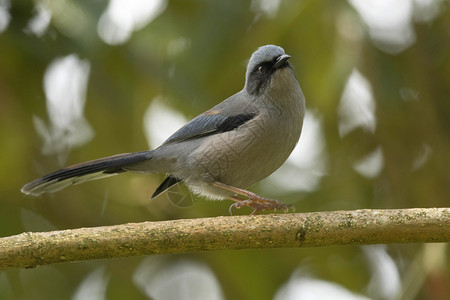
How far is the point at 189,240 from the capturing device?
9.69ft

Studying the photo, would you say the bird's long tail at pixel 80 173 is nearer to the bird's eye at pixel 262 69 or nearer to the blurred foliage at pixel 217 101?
the blurred foliage at pixel 217 101

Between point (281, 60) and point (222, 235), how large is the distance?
123cm

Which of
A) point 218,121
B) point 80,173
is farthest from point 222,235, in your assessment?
point 80,173

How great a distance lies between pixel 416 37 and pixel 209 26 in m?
1.93

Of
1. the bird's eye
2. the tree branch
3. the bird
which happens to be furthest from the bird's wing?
the tree branch

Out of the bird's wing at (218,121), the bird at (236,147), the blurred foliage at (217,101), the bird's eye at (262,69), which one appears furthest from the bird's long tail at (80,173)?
the bird's eye at (262,69)

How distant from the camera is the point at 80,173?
13.1 feet

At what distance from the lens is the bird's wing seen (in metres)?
3.90

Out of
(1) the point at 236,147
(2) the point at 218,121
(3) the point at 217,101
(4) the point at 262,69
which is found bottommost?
(1) the point at 236,147

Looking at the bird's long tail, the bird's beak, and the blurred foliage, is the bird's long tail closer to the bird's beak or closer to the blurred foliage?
the blurred foliage

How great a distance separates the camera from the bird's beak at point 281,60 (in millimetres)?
3631

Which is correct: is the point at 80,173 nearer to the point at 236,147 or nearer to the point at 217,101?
the point at 236,147

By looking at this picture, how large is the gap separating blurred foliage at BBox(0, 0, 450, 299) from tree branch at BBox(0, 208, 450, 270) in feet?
4.92

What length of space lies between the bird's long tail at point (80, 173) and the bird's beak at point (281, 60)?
1.10m
